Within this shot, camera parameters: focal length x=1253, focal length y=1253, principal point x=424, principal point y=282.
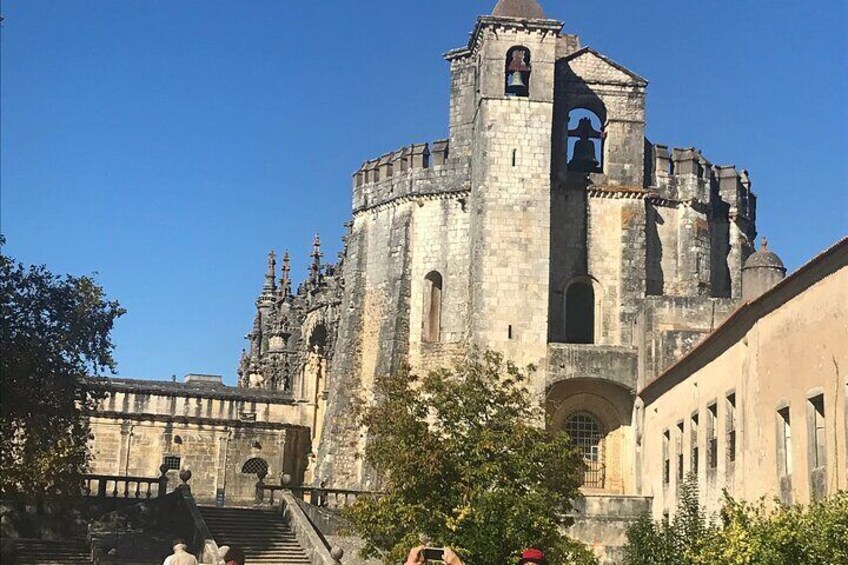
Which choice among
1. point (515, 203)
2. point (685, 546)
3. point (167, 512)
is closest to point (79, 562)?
point (167, 512)

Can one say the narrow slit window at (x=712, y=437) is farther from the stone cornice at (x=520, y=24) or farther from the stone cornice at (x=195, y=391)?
the stone cornice at (x=195, y=391)

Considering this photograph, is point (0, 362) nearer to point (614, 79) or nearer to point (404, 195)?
point (404, 195)

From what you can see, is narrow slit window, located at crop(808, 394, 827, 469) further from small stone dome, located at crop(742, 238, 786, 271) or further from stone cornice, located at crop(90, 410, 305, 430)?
stone cornice, located at crop(90, 410, 305, 430)

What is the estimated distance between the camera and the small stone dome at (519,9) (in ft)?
130

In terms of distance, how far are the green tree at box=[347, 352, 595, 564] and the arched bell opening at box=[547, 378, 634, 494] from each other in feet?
32.9

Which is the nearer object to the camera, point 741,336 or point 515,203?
point 741,336

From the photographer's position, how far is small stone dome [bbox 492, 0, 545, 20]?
39.5 meters

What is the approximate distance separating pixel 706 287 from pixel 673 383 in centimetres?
938

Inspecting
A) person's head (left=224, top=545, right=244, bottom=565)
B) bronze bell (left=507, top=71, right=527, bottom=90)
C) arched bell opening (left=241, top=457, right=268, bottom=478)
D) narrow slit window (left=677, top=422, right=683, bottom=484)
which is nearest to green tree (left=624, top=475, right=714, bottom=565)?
narrow slit window (left=677, top=422, right=683, bottom=484)

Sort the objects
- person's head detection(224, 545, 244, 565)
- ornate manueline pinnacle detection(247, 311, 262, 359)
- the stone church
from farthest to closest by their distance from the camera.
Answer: ornate manueline pinnacle detection(247, 311, 262, 359) < the stone church < person's head detection(224, 545, 244, 565)

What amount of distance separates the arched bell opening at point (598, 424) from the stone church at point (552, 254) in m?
0.06

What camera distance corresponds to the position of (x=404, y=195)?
41.0 m

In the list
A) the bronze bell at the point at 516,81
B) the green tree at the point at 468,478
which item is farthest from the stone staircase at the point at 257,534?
the bronze bell at the point at 516,81

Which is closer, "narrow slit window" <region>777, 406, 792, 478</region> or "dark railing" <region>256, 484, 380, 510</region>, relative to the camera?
"narrow slit window" <region>777, 406, 792, 478</region>
